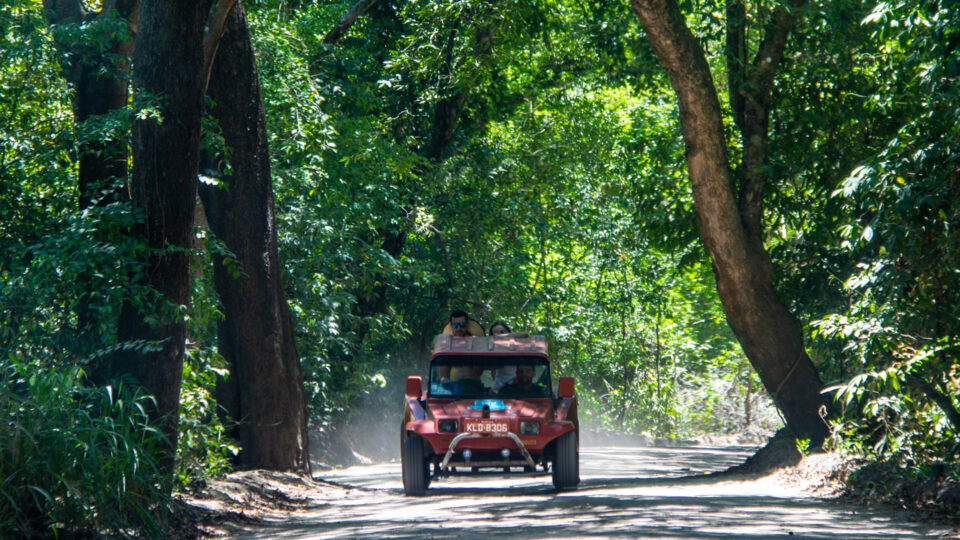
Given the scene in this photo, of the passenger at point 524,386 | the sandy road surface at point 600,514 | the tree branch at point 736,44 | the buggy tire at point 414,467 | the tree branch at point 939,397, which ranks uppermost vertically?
the tree branch at point 736,44

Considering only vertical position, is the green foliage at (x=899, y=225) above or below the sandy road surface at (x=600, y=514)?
above

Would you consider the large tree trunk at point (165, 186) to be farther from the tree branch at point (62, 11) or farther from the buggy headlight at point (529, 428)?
the buggy headlight at point (529, 428)

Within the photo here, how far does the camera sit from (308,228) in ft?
62.0

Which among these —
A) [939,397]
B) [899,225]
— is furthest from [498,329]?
[899,225]

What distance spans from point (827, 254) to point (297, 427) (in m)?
8.41

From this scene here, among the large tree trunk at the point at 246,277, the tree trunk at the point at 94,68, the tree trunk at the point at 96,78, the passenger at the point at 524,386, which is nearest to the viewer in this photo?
the tree trunk at the point at 96,78

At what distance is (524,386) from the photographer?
1365cm

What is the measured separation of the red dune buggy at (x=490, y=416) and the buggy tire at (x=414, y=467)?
12 millimetres

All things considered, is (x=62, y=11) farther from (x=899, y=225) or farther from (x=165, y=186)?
(x=899, y=225)

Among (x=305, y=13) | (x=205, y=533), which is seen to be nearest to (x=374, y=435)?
(x=305, y=13)

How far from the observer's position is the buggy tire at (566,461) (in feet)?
42.0

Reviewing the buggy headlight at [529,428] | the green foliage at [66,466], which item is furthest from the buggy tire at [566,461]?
the green foliage at [66,466]

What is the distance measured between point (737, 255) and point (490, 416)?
15.3ft

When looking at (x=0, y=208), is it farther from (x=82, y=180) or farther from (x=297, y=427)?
(x=297, y=427)
